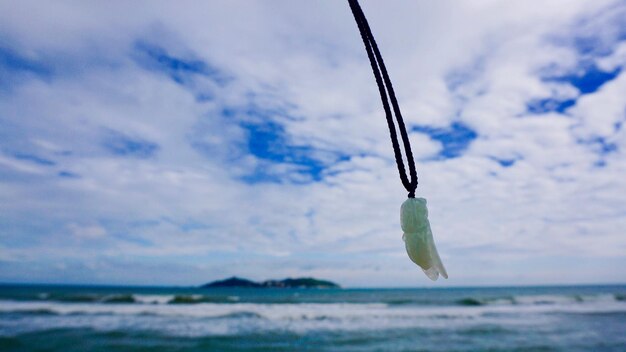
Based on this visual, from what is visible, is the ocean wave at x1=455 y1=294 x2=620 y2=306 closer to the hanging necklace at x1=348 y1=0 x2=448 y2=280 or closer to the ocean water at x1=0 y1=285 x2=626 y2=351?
the ocean water at x1=0 y1=285 x2=626 y2=351

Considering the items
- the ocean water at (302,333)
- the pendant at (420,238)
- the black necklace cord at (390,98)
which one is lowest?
the ocean water at (302,333)

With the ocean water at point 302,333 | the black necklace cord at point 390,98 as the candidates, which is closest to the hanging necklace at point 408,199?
the black necklace cord at point 390,98

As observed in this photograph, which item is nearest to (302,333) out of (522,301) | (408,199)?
(408,199)

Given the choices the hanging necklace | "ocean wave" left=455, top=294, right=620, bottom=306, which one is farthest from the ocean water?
the hanging necklace

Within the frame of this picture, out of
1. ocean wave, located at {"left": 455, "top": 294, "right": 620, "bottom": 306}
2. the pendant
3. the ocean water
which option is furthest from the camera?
ocean wave, located at {"left": 455, "top": 294, "right": 620, "bottom": 306}

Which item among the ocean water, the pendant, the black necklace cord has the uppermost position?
the black necklace cord

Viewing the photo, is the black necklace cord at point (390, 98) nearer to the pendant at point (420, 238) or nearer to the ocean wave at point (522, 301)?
the pendant at point (420, 238)

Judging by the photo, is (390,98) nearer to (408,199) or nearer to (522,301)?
(408,199)
